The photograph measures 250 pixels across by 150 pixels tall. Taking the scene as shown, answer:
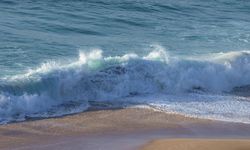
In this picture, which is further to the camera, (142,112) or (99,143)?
(142,112)

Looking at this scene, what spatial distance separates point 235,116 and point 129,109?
1748mm

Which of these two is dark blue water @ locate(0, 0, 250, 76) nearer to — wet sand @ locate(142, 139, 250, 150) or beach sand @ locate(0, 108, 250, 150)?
beach sand @ locate(0, 108, 250, 150)

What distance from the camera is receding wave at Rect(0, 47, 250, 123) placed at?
10773 millimetres

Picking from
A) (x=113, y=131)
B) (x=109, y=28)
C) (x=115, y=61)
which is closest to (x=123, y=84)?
(x=115, y=61)

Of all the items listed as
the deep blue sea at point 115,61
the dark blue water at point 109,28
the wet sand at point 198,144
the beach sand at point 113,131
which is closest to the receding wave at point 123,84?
the deep blue sea at point 115,61

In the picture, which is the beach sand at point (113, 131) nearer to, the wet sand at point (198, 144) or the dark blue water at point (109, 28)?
the wet sand at point (198, 144)

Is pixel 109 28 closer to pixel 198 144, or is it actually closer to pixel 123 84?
pixel 123 84

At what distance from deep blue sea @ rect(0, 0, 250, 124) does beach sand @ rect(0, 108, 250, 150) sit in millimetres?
371

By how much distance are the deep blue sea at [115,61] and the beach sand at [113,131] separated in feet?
1.22

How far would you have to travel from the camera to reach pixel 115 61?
41.8 ft

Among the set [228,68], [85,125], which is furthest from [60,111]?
[228,68]

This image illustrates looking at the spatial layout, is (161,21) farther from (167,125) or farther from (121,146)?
(121,146)

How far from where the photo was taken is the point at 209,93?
12906 millimetres

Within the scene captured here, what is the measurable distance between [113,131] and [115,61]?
2.98 m
